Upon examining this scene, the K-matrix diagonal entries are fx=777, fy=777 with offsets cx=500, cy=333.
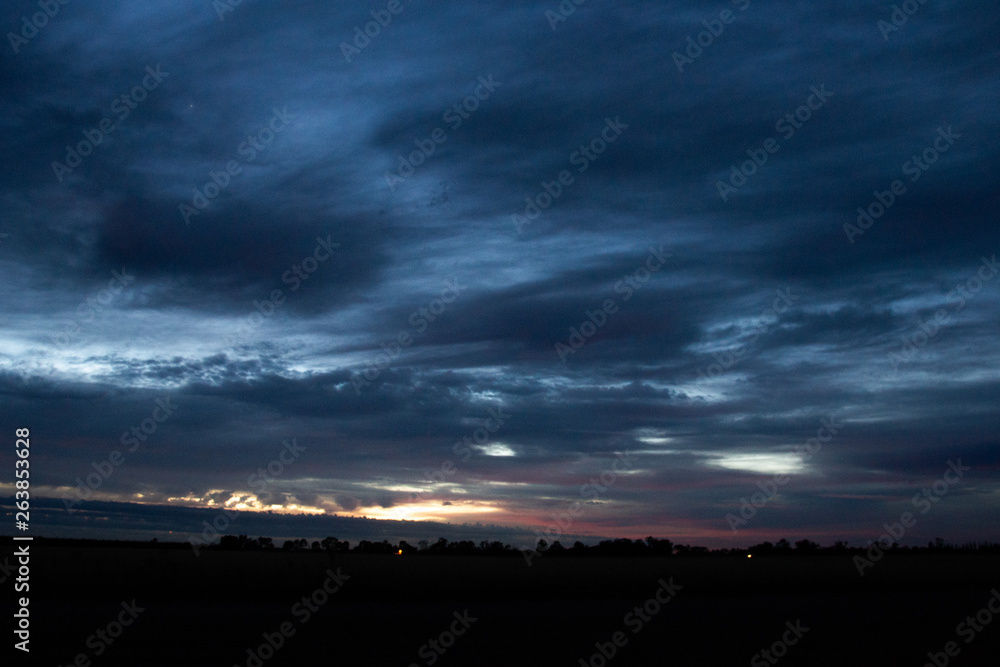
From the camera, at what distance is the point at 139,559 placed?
70.6 m

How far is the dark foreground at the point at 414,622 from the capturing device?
23.2m

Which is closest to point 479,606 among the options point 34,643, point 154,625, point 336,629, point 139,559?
point 336,629

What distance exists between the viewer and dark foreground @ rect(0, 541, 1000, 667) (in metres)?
23.2

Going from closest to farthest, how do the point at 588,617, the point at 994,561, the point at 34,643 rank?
the point at 34,643 → the point at 588,617 → the point at 994,561

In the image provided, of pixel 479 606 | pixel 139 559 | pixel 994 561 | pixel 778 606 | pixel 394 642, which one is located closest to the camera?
pixel 394 642

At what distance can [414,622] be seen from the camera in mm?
33562

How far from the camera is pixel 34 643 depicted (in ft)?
76.0

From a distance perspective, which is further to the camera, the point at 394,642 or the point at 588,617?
the point at 588,617

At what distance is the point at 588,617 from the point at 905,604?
27.2m

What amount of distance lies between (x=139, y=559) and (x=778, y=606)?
180 feet

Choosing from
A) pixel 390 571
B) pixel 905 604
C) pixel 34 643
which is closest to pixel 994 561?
pixel 905 604

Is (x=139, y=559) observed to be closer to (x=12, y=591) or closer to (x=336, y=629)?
(x=12, y=591)

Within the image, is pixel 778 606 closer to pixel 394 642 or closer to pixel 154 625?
pixel 394 642

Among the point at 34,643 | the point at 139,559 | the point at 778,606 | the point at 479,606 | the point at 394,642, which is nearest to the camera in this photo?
the point at 34,643
